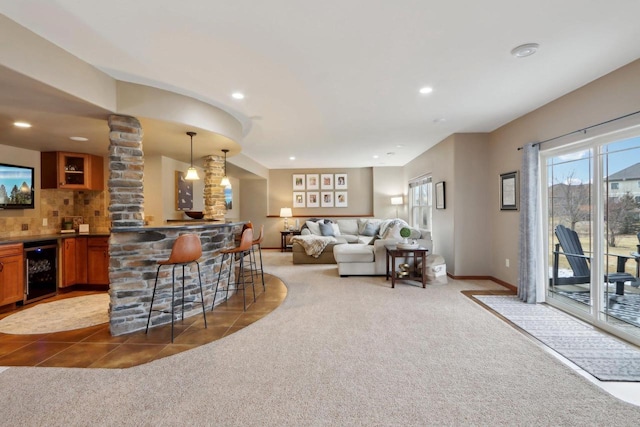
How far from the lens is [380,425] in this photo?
5.60ft

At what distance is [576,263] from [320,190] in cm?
667

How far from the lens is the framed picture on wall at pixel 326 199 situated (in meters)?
9.28

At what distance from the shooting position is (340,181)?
9250mm

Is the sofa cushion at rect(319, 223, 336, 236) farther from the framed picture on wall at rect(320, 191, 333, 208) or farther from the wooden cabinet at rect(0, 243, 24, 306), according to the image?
the wooden cabinet at rect(0, 243, 24, 306)

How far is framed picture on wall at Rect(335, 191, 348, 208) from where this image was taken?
30.3ft

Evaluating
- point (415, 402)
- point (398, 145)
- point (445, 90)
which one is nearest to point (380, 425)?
point (415, 402)

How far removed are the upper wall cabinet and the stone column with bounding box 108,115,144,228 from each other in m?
2.44

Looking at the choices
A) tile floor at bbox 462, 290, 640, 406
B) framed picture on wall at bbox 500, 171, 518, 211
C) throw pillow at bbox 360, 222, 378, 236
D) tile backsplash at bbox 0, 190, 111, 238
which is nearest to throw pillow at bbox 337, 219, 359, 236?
throw pillow at bbox 360, 222, 378, 236

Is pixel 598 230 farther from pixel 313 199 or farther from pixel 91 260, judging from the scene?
pixel 313 199

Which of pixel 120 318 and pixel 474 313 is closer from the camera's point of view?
pixel 120 318

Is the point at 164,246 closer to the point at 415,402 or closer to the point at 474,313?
the point at 415,402

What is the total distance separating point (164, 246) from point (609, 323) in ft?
15.3

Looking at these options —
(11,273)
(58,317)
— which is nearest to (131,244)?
(58,317)

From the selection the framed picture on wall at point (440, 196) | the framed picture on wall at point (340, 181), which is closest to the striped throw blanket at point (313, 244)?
the framed picture on wall at point (440, 196)
